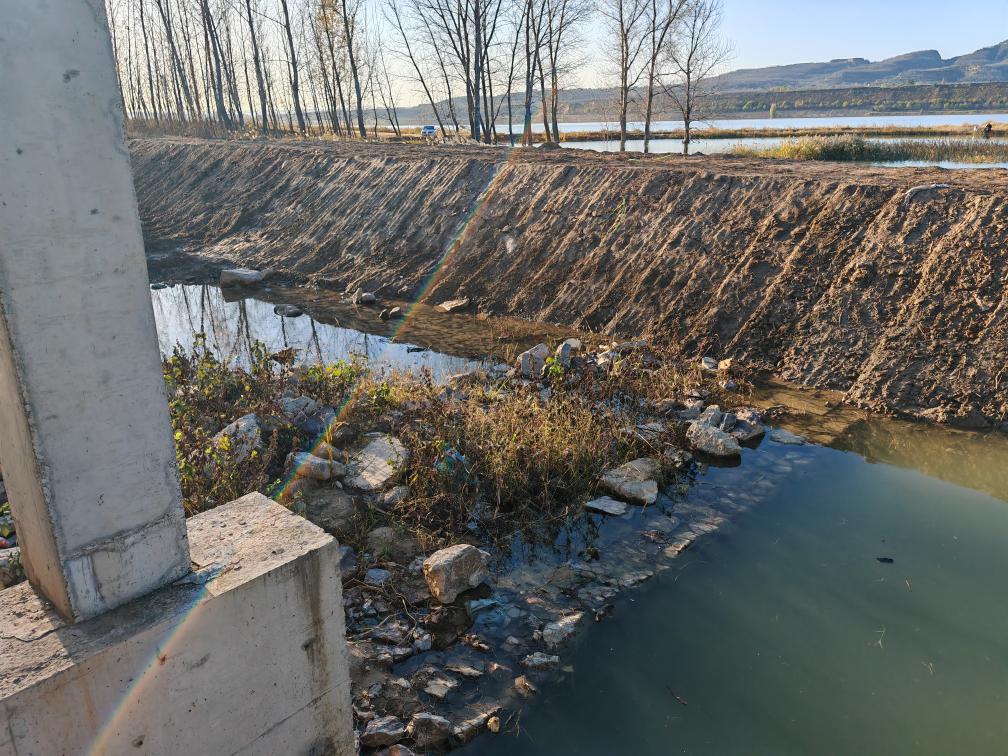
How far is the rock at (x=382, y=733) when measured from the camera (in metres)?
3.64

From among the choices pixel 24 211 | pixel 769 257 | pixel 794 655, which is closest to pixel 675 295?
pixel 769 257

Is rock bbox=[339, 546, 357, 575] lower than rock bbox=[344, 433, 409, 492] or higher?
lower

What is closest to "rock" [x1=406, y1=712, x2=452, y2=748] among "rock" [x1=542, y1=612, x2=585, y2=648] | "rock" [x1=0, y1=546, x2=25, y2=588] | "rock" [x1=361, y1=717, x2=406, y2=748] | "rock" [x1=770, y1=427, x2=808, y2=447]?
"rock" [x1=361, y1=717, x2=406, y2=748]

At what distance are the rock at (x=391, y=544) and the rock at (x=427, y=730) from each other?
146cm

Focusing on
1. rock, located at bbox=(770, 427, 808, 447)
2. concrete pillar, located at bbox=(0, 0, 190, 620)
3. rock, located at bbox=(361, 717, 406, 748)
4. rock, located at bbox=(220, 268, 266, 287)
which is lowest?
rock, located at bbox=(770, 427, 808, 447)

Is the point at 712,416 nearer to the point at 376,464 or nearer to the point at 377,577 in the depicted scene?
the point at 376,464

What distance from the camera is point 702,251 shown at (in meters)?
11.0

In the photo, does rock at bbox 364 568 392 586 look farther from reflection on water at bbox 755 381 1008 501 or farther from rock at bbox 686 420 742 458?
reflection on water at bbox 755 381 1008 501

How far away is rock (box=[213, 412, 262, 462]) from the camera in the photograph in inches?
221

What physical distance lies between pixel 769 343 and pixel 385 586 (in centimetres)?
655

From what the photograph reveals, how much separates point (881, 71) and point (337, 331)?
177m

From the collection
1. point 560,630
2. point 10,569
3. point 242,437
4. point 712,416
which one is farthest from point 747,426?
point 10,569

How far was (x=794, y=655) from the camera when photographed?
4.44 m

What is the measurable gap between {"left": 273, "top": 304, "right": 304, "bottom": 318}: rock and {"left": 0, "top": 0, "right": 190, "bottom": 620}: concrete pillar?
1042 centimetres
